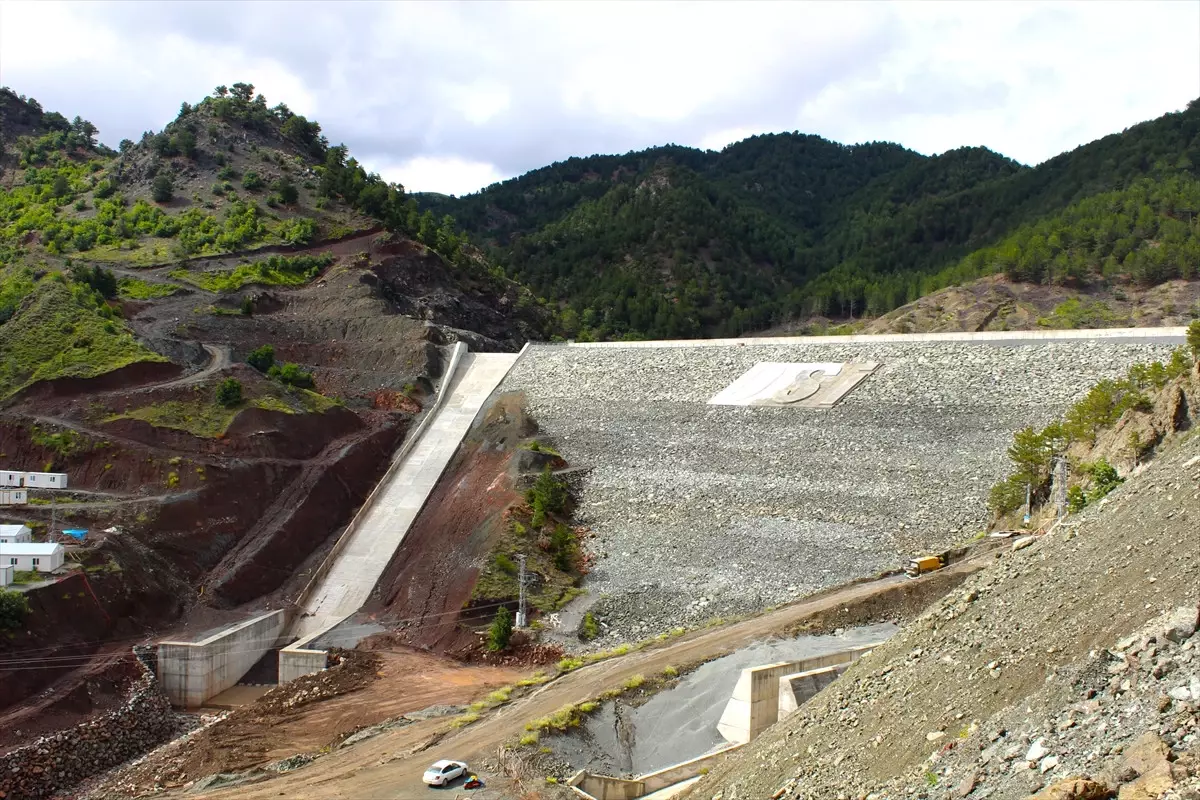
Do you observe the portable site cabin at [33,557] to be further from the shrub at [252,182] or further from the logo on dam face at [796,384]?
the shrub at [252,182]

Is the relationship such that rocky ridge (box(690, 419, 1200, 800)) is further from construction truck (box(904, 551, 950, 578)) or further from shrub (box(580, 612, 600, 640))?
shrub (box(580, 612, 600, 640))

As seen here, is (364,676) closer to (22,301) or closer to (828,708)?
(828,708)

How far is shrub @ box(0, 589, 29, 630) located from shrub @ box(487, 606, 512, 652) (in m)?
12.2

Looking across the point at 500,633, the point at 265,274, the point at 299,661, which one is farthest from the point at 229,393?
the point at 265,274

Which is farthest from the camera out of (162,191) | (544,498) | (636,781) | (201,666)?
(162,191)

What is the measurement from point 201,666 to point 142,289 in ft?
105

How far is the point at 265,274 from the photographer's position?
58688mm

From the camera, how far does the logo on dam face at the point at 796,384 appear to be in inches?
1634

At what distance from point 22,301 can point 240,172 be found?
2849cm

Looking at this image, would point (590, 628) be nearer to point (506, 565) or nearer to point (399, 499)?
point (506, 565)

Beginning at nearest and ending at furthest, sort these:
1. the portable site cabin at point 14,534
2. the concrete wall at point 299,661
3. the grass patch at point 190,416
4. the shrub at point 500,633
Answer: the shrub at point 500,633
the concrete wall at point 299,661
the portable site cabin at point 14,534
the grass patch at point 190,416

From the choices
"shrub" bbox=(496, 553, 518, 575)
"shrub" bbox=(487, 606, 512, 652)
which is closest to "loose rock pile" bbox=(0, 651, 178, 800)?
"shrub" bbox=(487, 606, 512, 652)

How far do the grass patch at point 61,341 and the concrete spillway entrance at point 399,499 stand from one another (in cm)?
1189

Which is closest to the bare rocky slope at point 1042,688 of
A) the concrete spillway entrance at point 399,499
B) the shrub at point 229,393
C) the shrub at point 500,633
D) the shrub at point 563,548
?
the shrub at point 500,633
